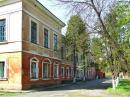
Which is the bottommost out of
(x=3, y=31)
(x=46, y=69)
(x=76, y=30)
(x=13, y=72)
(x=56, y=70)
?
(x=13, y=72)

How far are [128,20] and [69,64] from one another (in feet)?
124

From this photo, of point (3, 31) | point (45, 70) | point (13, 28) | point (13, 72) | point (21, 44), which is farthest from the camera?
point (45, 70)

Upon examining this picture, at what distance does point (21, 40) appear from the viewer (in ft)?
85.9

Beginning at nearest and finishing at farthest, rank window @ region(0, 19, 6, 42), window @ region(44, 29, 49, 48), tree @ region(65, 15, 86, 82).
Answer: tree @ region(65, 15, 86, 82) < window @ region(0, 19, 6, 42) < window @ region(44, 29, 49, 48)

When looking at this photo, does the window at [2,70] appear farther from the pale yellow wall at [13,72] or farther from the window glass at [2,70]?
the pale yellow wall at [13,72]

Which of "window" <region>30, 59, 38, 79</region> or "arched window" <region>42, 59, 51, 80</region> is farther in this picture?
"arched window" <region>42, 59, 51, 80</region>

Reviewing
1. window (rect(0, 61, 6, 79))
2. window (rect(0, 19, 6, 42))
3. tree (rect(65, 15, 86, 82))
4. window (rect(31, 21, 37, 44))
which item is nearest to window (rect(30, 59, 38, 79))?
window (rect(31, 21, 37, 44))

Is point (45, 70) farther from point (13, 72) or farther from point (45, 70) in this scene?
point (13, 72)

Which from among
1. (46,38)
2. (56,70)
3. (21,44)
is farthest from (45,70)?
(21,44)

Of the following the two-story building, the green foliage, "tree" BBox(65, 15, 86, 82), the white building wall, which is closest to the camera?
the green foliage

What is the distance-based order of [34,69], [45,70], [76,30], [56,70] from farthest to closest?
1. [56,70]
2. [45,70]
3. [34,69]
4. [76,30]

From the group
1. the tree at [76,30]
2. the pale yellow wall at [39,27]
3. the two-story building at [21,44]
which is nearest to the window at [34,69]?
the two-story building at [21,44]

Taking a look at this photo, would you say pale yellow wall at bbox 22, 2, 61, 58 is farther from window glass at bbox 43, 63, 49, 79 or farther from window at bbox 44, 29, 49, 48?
window glass at bbox 43, 63, 49, 79

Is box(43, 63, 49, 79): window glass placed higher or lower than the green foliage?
lower
